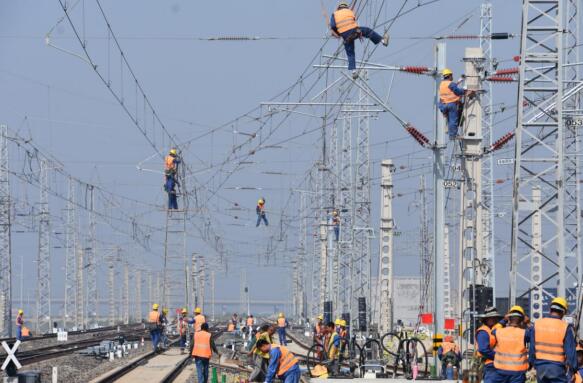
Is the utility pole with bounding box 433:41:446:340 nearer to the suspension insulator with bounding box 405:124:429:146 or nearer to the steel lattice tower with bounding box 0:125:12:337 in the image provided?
the suspension insulator with bounding box 405:124:429:146

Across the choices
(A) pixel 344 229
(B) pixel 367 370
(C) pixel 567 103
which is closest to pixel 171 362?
(B) pixel 367 370

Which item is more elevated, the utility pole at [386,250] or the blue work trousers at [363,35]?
the blue work trousers at [363,35]

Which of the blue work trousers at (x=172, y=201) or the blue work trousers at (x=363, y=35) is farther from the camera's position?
the blue work trousers at (x=172, y=201)

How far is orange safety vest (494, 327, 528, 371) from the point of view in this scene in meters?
16.2

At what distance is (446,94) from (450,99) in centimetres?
14

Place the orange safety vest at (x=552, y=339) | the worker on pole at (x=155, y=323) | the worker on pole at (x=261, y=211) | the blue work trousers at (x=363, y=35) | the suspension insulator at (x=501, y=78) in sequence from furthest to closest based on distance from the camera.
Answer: the worker on pole at (x=261, y=211), the worker on pole at (x=155, y=323), the suspension insulator at (x=501, y=78), the blue work trousers at (x=363, y=35), the orange safety vest at (x=552, y=339)

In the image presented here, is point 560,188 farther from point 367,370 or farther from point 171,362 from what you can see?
point 171,362

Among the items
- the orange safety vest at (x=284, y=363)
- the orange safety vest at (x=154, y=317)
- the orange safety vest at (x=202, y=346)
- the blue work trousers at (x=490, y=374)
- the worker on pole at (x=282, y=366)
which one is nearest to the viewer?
the blue work trousers at (x=490, y=374)

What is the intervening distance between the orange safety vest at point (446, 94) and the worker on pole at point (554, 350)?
1173 cm

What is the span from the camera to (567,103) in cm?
4225

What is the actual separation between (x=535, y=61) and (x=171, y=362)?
19.9 m

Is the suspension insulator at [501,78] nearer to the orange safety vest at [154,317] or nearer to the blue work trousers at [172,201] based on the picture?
the orange safety vest at [154,317]

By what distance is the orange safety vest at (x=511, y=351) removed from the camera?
16.2 meters

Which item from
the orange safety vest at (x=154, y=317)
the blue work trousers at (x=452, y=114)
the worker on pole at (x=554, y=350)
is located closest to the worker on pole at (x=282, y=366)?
the worker on pole at (x=554, y=350)
